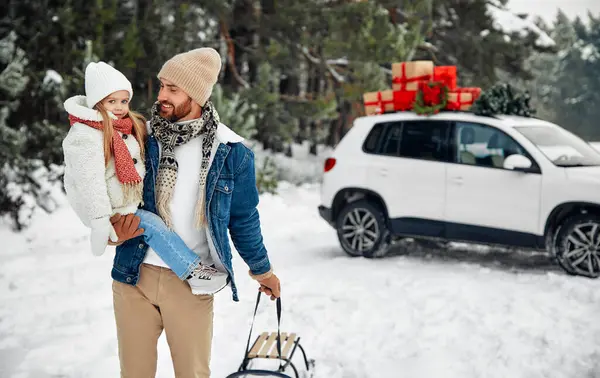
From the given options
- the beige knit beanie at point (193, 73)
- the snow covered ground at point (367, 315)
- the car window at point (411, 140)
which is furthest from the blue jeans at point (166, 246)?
the car window at point (411, 140)

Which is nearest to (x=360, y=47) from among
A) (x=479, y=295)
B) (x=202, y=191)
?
(x=479, y=295)

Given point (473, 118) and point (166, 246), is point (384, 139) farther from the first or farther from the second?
point (166, 246)

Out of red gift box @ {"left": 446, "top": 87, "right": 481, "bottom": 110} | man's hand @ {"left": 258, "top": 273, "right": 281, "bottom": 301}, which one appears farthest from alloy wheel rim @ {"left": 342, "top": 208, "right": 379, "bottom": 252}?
man's hand @ {"left": 258, "top": 273, "right": 281, "bottom": 301}

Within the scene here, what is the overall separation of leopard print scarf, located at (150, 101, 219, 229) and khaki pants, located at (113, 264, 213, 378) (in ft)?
0.97

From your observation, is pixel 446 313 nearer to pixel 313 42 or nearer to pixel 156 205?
pixel 156 205

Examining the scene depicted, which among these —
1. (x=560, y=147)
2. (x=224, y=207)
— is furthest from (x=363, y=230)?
(x=224, y=207)

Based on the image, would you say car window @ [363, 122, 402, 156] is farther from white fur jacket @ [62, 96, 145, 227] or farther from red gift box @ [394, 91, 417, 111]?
white fur jacket @ [62, 96, 145, 227]

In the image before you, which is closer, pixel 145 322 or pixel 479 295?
pixel 145 322

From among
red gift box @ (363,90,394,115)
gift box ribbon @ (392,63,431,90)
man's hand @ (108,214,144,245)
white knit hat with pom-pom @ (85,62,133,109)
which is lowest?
man's hand @ (108,214,144,245)

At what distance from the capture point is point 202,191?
328 cm

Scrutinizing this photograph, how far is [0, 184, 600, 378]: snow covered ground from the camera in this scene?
5609 mm

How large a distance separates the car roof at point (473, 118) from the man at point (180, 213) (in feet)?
19.8

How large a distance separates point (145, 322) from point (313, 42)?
1352 centimetres

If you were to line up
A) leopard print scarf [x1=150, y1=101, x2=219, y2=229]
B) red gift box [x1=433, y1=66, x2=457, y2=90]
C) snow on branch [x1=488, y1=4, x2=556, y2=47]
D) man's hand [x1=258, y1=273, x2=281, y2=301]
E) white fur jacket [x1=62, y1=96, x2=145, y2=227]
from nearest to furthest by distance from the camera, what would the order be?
white fur jacket [x1=62, y1=96, x2=145, y2=227] < leopard print scarf [x1=150, y1=101, x2=219, y2=229] < man's hand [x1=258, y1=273, x2=281, y2=301] < red gift box [x1=433, y1=66, x2=457, y2=90] < snow on branch [x1=488, y1=4, x2=556, y2=47]
